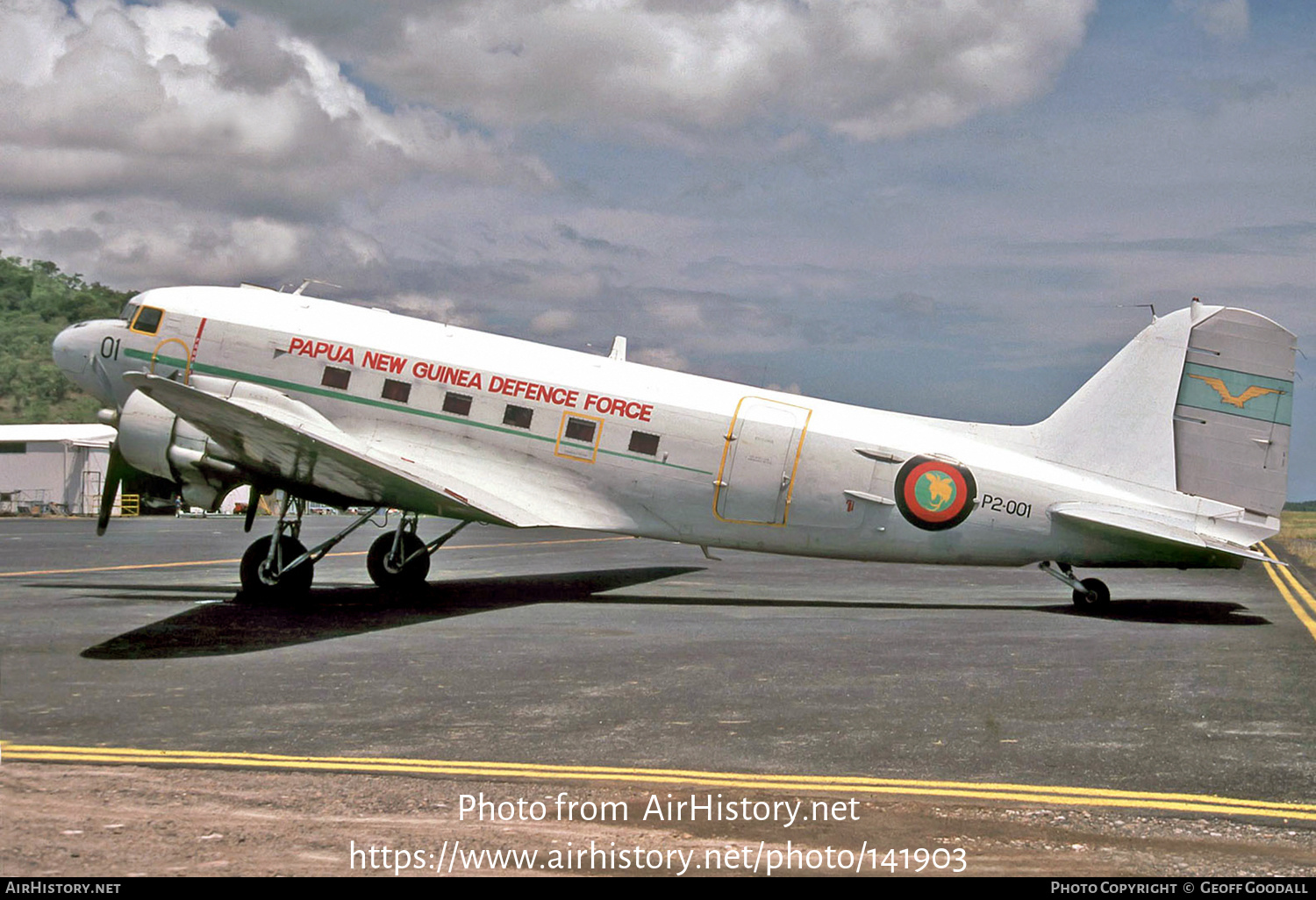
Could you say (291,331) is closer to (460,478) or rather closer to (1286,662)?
(460,478)

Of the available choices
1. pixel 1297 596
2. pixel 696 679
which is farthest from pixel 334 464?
pixel 1297 596

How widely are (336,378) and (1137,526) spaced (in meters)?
13.4

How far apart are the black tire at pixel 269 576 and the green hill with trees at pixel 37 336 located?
11143 centimetres

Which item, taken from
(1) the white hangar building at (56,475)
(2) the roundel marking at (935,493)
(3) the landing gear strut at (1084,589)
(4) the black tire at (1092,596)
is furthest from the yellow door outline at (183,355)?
(1) the white hangar building at (56,475)

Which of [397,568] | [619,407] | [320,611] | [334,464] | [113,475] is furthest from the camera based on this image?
[397,568]

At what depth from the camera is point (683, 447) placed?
18812 millimetres

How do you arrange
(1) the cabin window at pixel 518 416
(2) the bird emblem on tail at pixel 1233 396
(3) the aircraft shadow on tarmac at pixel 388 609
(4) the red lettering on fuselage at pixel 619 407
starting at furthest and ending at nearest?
(1) the cabin window at pixel 518 416 < (4) the red lettering on fuselage at pixel 619 407 < (2) the bird emblem on tail at pixel 1233 396 < (3) the aircraft shadow on tarmac at pixel 388 609

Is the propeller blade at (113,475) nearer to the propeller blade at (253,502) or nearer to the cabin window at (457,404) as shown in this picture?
the propeller blade at (253,502)

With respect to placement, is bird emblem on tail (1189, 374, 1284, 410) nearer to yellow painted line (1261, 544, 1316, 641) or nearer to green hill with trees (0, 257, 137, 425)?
yellow painted line (1261, 544, 1316, 641)

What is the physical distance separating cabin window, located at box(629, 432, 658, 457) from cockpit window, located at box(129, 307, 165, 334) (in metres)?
8.84

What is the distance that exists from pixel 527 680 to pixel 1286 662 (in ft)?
28.7

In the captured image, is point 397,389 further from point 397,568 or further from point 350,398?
point 397,568

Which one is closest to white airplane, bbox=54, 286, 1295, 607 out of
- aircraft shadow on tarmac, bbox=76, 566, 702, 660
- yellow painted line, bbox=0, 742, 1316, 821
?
aircraft shadow on tarmac, bbox=76, 566, 702, 660

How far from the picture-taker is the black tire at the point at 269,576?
60.3ft
